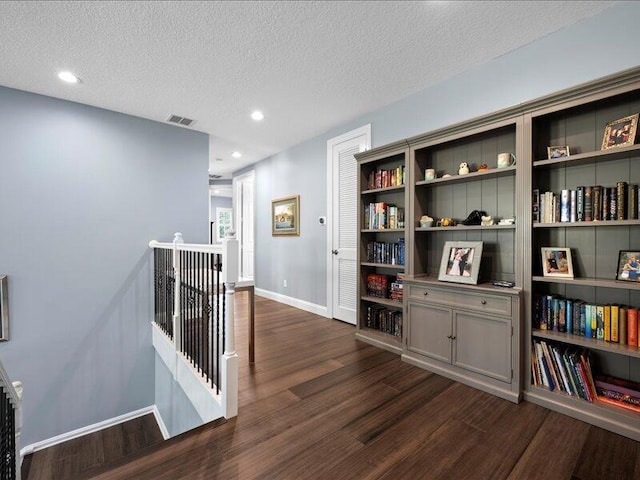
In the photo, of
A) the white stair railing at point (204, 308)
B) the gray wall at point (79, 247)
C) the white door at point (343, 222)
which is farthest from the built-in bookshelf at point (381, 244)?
the gray wall at point (79, 247)

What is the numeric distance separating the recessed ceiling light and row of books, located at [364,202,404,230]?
325cm

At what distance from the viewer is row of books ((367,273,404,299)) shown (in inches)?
131

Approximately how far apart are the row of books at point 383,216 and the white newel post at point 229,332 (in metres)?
Answer: 1.84

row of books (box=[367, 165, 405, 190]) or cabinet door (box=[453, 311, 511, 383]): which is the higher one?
row of books (box=[367, 165, 405, 190])

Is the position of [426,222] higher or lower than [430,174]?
lower

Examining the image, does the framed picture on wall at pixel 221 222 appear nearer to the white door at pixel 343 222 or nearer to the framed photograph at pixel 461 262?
the white door at pixel 343 222

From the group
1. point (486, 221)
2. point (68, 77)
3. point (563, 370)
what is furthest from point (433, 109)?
point (68, 77)

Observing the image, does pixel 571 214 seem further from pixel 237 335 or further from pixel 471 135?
pixel 237 335

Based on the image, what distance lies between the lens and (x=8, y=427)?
1.58 m

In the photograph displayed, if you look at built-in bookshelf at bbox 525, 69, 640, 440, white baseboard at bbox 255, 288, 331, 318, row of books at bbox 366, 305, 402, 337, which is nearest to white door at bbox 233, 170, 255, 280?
white baseboard at bbox 255, 288, 331, 318

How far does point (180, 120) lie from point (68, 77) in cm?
123

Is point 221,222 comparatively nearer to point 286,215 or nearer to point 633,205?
point 286,215

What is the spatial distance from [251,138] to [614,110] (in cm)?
413

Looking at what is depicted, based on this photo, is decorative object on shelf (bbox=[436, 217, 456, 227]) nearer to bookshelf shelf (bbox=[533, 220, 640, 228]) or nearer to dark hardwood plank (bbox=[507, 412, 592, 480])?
bookshelf shelf (bbox=[533, 220, 640, 228])
